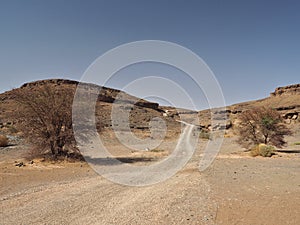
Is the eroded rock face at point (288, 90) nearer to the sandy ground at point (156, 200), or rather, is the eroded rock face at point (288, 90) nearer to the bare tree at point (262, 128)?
the bare tree at point (262, 128)

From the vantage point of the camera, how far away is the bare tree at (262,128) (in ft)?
81.4

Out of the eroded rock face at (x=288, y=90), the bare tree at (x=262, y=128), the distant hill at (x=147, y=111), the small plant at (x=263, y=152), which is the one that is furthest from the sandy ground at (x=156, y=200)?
the eroded rock face at (x=288, y=90)

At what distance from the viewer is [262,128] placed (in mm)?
25000

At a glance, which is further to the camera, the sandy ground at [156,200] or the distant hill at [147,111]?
the distant hill at [147,111]

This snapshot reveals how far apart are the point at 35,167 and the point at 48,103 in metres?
4.24

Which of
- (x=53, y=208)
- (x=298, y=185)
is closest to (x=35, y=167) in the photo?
(x=53, y=208)

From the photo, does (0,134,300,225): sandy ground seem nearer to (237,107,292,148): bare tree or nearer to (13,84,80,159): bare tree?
(13,84,80,159): bare tree

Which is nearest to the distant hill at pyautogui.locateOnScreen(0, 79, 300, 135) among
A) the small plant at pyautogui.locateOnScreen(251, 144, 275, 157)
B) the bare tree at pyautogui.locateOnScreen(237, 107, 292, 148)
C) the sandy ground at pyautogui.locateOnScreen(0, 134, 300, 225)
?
the bare tree at pyautogui.locateOnScreen(237, 107, 292, 148)

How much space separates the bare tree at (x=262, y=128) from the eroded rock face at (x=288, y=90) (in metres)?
104

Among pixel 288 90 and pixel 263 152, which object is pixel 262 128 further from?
pixel 288 90

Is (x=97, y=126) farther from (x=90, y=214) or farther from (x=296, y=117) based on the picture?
(x=296, y=117)

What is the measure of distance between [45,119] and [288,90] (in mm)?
124556

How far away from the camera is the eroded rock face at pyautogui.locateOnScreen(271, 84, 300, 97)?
11895 cm

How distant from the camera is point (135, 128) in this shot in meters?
58.0
